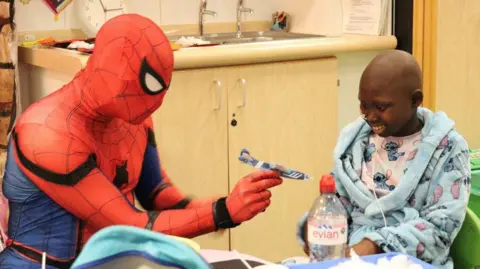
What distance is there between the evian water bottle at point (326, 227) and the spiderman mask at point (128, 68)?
1.30 feet

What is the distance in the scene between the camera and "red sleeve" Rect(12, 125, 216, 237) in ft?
4.93

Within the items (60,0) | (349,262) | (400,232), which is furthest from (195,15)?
(349,262)

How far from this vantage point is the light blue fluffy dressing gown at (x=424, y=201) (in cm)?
163

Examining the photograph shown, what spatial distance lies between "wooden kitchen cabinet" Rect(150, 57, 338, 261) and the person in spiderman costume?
1.02 meters

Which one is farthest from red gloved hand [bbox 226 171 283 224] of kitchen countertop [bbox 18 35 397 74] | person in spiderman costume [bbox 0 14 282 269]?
kitchen countertop [bbox 18 35 397 74]

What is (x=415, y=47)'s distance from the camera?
2986 mm

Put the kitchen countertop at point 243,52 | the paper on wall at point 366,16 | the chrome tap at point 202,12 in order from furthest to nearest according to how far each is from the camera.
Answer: the chrome tap at point 202,12 < the paper on wall at point 366,16 < the kitchen countertop at point 243,52

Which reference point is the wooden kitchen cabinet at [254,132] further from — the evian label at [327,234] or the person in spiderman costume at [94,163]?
the evian label at [327,234]

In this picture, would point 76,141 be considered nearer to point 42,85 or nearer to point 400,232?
point 400,232

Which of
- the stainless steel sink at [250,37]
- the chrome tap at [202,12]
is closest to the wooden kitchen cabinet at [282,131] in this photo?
the stainless steel sink at [250,37]

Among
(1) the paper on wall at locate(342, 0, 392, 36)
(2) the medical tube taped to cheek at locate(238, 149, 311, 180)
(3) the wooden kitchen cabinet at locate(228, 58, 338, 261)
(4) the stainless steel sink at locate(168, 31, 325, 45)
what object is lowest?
(3) the wooden kitchen cabinet at locate(228, 58, 338, 261)

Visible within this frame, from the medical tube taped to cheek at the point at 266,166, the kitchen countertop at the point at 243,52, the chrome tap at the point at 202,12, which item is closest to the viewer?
the medical tube taped to cheek at the point at 266,166

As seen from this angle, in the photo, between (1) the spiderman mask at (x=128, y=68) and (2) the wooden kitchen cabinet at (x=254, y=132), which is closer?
(1) the spiderman mask at (x=128, y=68)

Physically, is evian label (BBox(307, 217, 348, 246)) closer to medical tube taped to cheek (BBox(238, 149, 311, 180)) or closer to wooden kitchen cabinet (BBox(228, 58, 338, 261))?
medical tube taped to cheek (BBox(238, 149, 311, 180))
